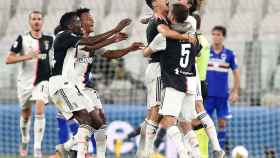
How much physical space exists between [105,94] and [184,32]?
7.91 metres

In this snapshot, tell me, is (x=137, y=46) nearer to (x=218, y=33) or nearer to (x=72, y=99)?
(x=72, y=99)

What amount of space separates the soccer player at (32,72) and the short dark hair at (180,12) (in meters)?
4.80

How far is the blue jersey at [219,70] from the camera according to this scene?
632 inches

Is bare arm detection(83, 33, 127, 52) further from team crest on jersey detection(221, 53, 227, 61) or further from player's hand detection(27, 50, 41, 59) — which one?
team crest on jersey detection(221, 53, 227, 61)

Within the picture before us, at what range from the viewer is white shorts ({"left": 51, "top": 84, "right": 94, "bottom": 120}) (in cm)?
1188

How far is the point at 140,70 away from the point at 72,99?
764 cm

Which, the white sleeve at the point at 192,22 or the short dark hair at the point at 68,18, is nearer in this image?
the white sleeve at the point at 192,22

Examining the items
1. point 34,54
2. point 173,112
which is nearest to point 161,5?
point 173,112

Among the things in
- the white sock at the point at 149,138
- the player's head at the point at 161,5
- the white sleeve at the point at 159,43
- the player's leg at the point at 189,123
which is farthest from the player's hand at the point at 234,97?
the white sleeve at the point at 159,43

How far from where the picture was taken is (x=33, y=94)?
52.7ft

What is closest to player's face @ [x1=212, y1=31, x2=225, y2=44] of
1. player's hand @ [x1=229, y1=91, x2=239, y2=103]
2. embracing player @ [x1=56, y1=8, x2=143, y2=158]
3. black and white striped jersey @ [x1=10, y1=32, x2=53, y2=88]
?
player's hand @ [x1=229, y1=91, x2=239, y2=103]

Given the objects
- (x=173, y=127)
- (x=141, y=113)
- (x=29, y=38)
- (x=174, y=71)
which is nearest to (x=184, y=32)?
(x=174, y=71)

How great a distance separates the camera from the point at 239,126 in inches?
717

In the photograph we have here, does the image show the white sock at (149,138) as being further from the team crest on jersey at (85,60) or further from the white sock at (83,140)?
the team crest on jersey at (85,60)
